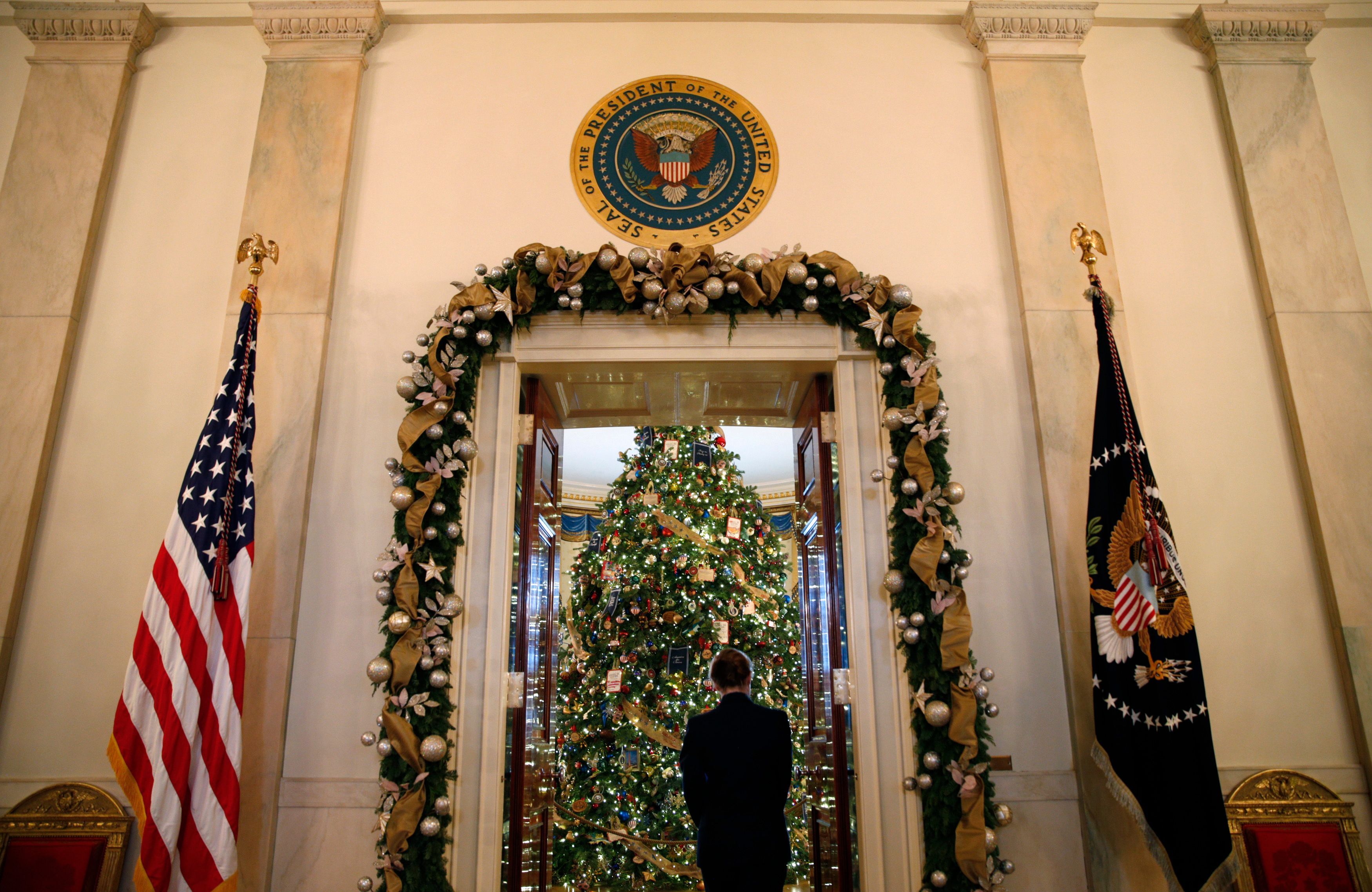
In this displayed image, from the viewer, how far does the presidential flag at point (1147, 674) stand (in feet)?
10.8

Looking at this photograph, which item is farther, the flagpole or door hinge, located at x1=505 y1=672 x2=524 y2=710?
door hinge, located at x1=505 y1=672 x2=524 y2=710

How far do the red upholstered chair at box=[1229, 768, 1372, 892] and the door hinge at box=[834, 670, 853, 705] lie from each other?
1.64m

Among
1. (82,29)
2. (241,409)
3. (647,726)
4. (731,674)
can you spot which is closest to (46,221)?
(82,29)

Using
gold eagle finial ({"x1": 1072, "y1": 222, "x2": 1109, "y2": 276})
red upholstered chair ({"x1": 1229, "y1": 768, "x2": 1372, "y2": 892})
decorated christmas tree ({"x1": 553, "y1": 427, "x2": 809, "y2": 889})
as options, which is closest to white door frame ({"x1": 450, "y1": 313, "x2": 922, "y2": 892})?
gold eagle finial ({"x1": 1072, "y1": 222, "x2": 1109, "y2": 276})

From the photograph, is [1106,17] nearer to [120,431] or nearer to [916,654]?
[916,654]

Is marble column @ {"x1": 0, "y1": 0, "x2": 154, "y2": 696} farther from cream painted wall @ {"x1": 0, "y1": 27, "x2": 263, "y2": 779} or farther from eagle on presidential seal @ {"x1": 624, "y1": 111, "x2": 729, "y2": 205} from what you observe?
eagle on presidential seal @ {"x1": 624, "y1": 111, "x2": 729, "y2": 205}

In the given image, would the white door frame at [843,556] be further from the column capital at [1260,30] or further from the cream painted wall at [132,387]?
the column capital at [1260,30]

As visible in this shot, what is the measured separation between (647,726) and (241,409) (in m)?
4.20

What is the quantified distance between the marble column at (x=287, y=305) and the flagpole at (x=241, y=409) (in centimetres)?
28

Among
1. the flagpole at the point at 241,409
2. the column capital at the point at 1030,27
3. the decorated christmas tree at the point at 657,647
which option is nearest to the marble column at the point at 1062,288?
the column capital at the point at 1030,27

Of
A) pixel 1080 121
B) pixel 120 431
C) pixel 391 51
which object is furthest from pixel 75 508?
pixel 1080 121

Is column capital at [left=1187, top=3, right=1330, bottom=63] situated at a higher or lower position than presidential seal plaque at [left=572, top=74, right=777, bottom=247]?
higher

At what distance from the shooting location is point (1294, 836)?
371 cm

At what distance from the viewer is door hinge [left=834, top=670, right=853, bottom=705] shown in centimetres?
402
